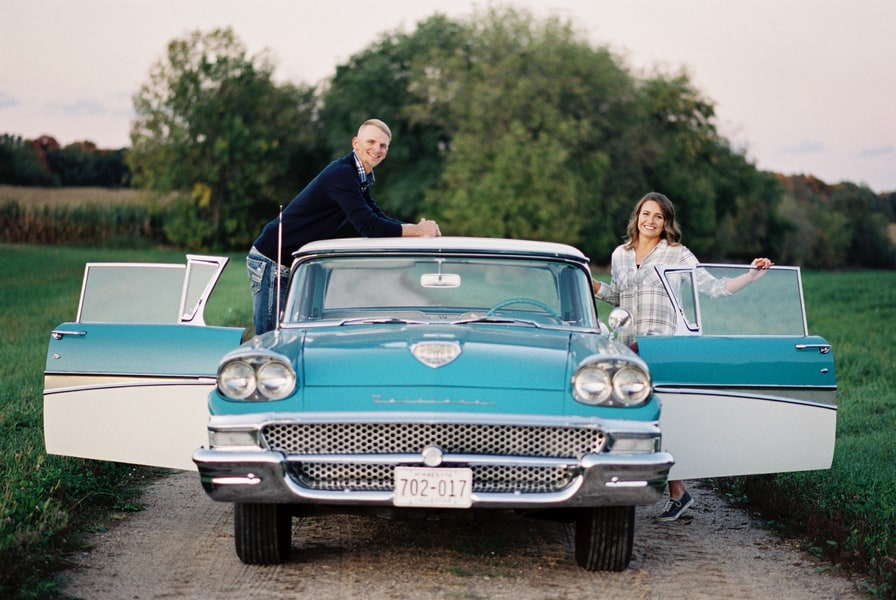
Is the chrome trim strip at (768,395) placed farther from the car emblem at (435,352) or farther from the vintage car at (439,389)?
the car emblem at (435,352)

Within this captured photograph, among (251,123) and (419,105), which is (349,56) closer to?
(251,123)

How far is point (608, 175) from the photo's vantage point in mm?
53750

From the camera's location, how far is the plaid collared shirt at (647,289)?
6812 mm

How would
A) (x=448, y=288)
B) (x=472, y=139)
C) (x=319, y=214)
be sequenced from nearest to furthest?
(x=448, y=288) < (x=319, y=214) < (x=472, y=139)

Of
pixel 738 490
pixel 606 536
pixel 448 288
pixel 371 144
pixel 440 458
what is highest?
pixel 371 144

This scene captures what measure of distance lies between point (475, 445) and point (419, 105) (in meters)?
53.2

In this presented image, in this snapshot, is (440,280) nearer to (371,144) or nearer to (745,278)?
(371,144)

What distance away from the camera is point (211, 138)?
216ft

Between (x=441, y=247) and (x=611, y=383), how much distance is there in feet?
4.84

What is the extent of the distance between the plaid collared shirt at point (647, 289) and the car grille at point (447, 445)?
231 cm

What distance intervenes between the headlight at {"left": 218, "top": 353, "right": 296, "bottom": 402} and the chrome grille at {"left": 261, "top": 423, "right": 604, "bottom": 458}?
158 mm

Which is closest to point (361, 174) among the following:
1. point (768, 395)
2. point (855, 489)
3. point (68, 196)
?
point (768, 395)

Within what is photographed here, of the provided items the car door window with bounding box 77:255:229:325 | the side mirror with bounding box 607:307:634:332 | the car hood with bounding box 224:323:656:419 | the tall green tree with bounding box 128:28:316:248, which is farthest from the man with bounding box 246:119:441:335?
the tall green tree with bounding box 128:28:316:248

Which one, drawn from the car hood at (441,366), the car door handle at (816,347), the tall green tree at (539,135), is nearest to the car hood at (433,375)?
the car hood at (441,366)
